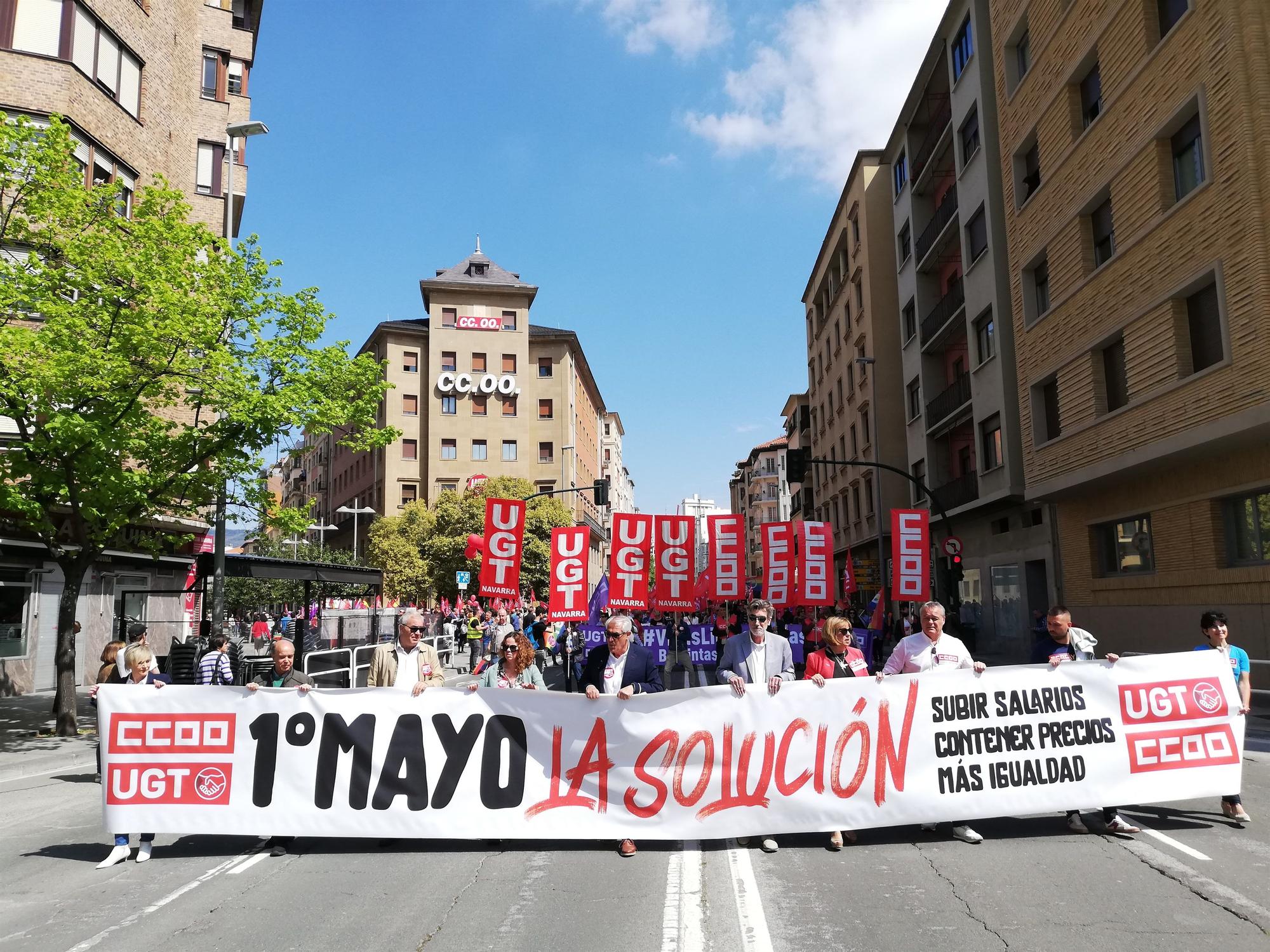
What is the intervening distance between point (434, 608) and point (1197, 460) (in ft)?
154

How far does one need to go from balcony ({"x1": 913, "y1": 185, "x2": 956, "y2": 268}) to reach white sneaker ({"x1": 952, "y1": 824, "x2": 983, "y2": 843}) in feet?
90.2

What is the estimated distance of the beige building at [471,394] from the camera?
220 ft

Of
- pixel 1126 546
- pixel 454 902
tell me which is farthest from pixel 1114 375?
pixel 454 902

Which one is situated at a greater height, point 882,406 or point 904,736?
point 882,406

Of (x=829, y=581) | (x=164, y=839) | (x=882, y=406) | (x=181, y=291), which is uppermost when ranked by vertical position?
(x=882, y=406)

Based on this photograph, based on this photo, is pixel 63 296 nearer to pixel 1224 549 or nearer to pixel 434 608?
pixel 1224 549

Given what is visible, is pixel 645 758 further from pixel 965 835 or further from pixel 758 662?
pixel 965 835

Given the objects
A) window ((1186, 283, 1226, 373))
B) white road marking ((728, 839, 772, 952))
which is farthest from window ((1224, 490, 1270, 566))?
white road marking ((728, 839, 772, 952))

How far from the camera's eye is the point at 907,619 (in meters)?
25.8

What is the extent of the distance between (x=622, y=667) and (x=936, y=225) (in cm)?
3007

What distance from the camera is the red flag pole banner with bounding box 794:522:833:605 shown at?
22938 mm

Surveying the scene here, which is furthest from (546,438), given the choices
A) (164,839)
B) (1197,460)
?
(164,839)

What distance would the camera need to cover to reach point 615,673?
24.3 ft

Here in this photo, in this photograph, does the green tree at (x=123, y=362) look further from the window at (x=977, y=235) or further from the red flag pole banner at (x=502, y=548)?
the window at (x=977, y=235)
